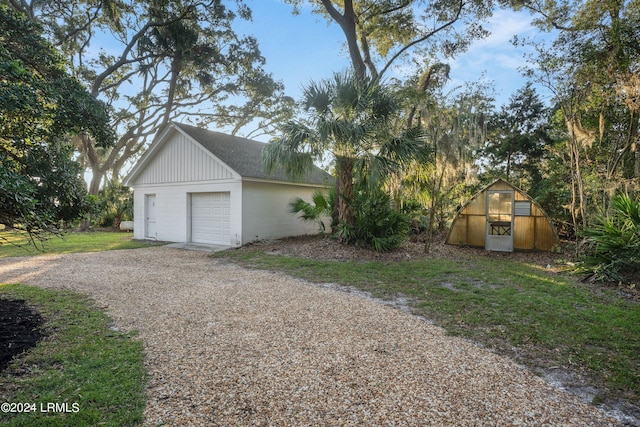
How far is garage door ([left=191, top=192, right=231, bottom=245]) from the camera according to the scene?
1246 cm

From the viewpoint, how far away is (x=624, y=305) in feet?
17.8

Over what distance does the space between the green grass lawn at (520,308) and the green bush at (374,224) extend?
4.71 feet

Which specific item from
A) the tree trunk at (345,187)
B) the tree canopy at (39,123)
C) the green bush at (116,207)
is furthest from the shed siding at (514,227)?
the green bush at (116,207)

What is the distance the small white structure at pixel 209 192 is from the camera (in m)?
12.1

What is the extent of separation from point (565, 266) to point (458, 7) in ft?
36.6

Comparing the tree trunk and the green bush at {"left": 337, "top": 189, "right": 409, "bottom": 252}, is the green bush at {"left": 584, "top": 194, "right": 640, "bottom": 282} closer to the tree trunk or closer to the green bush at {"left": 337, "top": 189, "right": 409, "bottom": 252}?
the green bush at {"left": 337, "top": 189, "right": 409, "bottom": 252}

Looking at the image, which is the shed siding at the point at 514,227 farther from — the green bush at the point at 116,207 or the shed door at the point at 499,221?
the green bush at the point at 116,207

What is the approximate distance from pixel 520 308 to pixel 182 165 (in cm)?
1223

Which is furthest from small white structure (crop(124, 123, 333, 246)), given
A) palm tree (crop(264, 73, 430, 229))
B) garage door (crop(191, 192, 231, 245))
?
palm tree (crop(264, 73, 430, 229))

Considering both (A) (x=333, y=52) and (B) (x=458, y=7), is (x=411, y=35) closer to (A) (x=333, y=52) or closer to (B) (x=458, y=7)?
(B) (x=458, y=7)

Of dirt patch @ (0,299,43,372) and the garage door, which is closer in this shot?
dirt patch @ (0,299,43,372)

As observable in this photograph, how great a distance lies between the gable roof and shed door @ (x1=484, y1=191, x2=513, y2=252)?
A: 20.0ft

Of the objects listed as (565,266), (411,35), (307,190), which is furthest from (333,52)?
(565,266)

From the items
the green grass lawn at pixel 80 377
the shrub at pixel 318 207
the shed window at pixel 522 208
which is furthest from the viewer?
the shrub at pixel 318 207
